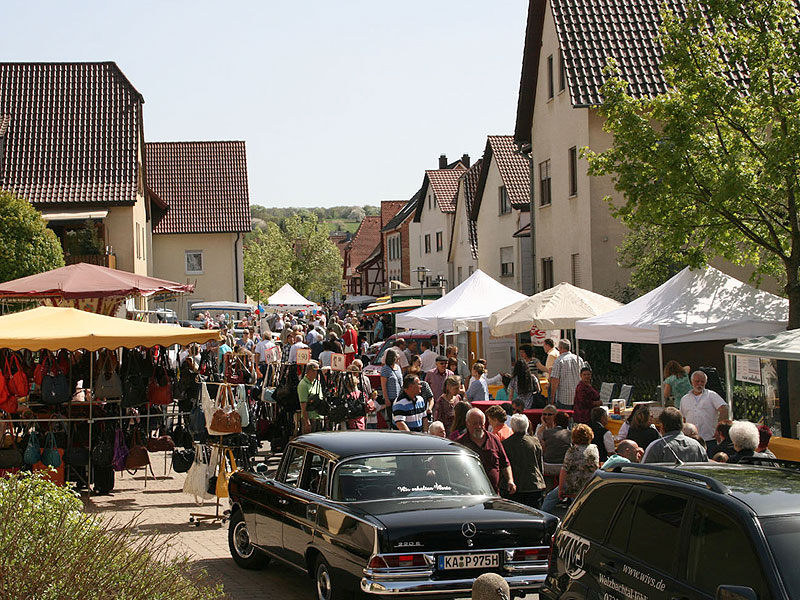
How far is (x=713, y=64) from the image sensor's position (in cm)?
1819

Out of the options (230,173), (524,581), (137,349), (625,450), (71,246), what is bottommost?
(524,581)

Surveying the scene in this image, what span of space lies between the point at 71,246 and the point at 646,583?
35.3m

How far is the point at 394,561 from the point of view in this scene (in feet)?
25.7

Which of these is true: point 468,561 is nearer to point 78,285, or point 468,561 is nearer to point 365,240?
point 78,285

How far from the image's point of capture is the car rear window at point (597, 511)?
669 cm

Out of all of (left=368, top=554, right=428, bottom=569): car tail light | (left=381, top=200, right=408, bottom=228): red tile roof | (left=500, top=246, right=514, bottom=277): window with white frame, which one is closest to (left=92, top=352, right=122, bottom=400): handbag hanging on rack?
(left=368, top=554, right=428, bottom=569): car tail light

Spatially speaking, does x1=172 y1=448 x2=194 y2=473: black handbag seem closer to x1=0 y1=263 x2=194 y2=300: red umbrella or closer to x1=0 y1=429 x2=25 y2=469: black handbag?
x1=0 y1=429 x2=25 y2=469: black handbag

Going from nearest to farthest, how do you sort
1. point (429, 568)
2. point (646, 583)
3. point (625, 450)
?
point (646, 583) → point (429, 568) → point (625, 450)

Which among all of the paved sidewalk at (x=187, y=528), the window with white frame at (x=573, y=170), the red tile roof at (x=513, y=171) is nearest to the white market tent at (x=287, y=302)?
the red tile roof at (x=513, y=171)

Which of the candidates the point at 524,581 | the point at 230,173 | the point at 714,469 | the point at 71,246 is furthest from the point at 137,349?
the point at 230,173

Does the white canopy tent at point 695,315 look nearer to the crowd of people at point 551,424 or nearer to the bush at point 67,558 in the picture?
the crowd of people at point 551,424

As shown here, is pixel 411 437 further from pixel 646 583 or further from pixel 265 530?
pixel 646 583

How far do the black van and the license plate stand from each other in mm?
828

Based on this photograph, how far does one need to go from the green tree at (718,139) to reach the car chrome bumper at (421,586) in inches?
413
